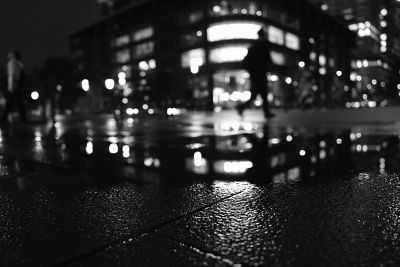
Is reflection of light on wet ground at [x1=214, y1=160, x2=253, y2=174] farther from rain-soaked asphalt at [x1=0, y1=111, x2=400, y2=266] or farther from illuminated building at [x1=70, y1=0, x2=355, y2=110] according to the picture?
illuminated building at [x1=70, y1=0, x2=355, y2=110]

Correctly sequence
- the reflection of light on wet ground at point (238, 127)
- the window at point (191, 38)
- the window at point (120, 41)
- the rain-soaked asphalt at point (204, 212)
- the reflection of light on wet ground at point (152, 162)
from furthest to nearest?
the window at point (120, 41), the window at point (191, 38), the reflection of light on wet ground at point (238, 127), the reflection of light on wet ground at point (152, 162), the rain-soaked asphalt at point (204, 212)

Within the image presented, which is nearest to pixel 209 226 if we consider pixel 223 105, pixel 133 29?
pixel 223 105

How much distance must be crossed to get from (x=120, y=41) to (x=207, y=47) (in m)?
28.4

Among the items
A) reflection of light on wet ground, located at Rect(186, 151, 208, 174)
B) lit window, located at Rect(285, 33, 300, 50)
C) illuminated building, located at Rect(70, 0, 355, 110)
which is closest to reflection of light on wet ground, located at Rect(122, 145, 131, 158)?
reflection of light on wet ground, located at Rect(186, 151, 208, 174)

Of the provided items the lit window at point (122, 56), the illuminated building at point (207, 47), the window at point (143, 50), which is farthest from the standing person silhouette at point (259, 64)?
the lit window at point (122, 56)

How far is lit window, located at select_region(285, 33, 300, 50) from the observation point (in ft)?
211

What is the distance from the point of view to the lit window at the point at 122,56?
75.1m

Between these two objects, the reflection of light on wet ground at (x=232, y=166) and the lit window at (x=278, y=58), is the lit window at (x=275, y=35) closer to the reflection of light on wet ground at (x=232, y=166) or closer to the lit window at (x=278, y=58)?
the lit window at (x=278, y=58)

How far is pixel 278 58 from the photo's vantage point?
61.0m

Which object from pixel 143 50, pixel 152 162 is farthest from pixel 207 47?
pixel 152 162

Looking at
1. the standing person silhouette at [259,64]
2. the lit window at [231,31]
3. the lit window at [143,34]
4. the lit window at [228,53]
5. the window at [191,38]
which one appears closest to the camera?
the standing person silhouette at [259,64]

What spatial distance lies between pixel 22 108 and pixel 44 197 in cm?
960

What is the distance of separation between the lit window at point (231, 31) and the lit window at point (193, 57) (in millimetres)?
2727

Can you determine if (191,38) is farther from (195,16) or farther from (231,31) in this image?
(231,31)
